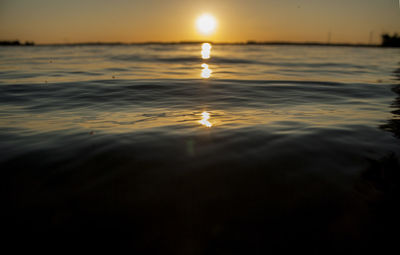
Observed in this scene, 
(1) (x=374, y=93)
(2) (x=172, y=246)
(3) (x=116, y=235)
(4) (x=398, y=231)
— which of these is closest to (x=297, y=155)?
(4) (x=398, y=231)

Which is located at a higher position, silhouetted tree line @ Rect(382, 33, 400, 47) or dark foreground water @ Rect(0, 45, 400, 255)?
silhouetted tree line @ Rect(382, 33, 400, 47)

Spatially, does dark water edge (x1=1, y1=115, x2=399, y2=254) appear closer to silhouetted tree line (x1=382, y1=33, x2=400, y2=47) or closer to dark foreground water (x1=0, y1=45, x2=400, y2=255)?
dark foreground water (x1=0, y1=45, x2=400, y2=255)

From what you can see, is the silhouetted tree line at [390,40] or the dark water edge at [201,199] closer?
→ the dark water edge at [201,199]

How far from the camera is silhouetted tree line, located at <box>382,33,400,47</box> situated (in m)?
85.7

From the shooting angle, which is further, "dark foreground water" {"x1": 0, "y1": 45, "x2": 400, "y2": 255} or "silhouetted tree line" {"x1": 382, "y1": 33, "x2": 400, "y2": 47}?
"silhouetted tree line" {"x1": 382, "y1": 33, "x2": 400, "y2": 47}

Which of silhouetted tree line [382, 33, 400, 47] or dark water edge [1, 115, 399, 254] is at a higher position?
silhouetted tree line [382, 33, 400, 47]

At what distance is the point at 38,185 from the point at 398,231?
3004 mm

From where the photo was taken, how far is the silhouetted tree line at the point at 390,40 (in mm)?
85700

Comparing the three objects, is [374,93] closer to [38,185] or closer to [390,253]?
[390,253]

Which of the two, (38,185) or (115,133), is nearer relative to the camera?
(38,185)

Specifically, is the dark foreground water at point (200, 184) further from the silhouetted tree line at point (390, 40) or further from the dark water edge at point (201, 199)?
the silhouetted tree line at point (390, 40)

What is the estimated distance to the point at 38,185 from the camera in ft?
7.53

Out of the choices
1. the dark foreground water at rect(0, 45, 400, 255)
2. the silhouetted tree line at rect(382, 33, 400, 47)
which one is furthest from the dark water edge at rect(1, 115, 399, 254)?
the silhouetted tree line at rect(382, 33, 400, 47)

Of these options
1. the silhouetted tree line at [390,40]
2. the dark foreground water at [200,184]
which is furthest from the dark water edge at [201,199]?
the silhouetted tree line at [390,40]
